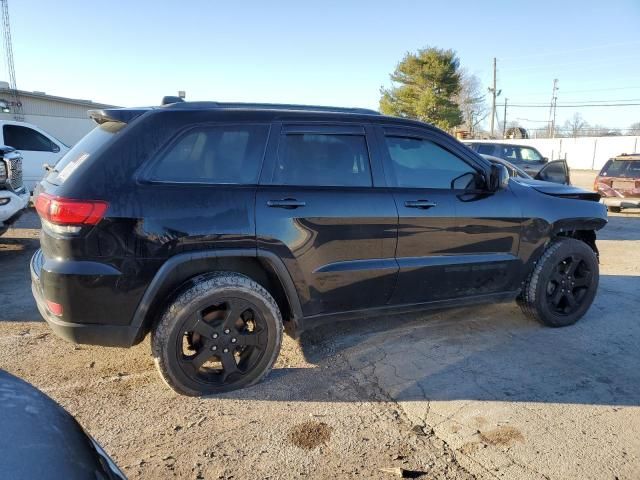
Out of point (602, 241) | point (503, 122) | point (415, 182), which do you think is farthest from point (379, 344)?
point (503, 122)

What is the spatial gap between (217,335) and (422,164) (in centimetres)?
207

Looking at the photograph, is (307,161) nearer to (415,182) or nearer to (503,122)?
(415,182)

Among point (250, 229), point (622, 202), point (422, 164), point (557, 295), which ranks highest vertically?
point (422, 164)

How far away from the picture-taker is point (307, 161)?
3473 millimetres

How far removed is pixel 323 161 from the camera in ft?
11.6

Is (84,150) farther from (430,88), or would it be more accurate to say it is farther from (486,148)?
(430,88)

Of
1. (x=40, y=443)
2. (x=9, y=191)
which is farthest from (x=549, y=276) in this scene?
(x=9, y=191)

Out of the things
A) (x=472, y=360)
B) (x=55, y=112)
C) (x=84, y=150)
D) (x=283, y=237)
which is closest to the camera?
(x=84, y=150)

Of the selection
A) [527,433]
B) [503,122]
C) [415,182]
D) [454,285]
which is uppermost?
[503,122]

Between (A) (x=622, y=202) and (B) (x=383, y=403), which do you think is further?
(A) (x=622, y=202)

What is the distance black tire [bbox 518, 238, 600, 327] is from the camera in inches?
174

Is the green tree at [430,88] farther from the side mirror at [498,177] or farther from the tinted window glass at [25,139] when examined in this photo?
the side mirror at [498,177]

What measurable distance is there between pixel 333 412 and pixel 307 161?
66.8 inches

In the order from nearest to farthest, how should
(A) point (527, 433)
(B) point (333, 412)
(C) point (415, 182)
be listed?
(A) point (527, 433), (B) point (333, 412), (C) point (415, 182)
